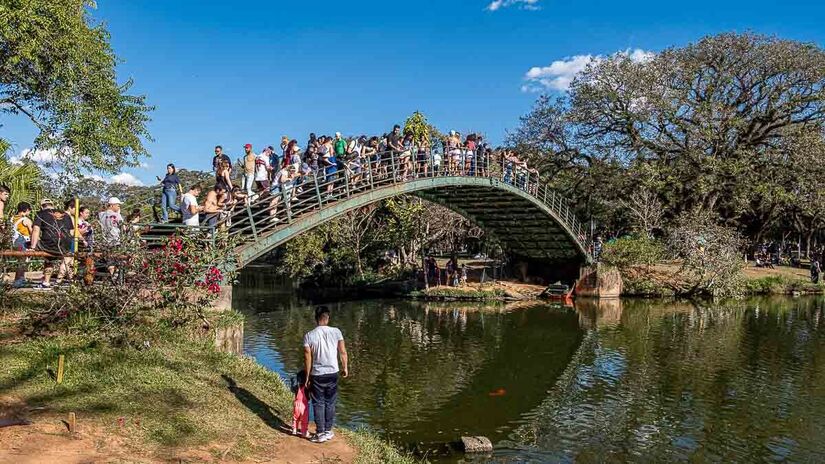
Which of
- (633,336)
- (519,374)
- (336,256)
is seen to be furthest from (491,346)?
(336,256)

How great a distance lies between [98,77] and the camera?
58.5 feet

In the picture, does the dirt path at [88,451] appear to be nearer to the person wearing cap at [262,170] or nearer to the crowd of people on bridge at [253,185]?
the crowd of people on bridge at [253,185]

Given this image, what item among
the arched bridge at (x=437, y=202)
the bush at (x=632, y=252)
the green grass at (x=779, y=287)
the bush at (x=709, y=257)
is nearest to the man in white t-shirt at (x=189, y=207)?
the arched bridge at (x=437, y=202)

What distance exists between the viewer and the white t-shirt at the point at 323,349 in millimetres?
7906

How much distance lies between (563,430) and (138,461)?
7745mm

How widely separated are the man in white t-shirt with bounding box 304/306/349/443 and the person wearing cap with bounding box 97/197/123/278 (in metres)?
3.38

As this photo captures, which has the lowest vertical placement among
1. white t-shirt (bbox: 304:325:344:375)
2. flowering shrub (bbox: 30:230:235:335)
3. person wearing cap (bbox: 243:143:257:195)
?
white t-shirt (bbox: 304:325:344:375)

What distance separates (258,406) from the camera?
8.80 m

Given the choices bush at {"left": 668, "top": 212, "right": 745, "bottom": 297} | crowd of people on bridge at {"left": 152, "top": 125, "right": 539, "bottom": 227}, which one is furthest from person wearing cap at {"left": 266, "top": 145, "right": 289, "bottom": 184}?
bush at {"left": 668, "top": 212, "right": 745, "bottom": 297}

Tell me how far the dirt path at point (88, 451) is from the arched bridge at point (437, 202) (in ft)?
21.6

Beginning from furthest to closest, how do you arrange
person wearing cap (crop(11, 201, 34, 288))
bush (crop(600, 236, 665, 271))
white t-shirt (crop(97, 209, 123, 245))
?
bush (crop(600, 236, 665, 271)), person wearing cap (crop(11, 201, 34, 288)), white t-shirt (crop(97, 209, 123, 245))

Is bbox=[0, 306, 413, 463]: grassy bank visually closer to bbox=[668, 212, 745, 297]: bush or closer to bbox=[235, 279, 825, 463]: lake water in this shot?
bbox=[235, 279, 825, 463]: lake water

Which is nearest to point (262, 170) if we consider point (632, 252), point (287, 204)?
point (287, 204)

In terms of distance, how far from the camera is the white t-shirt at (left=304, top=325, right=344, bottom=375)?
791cm
